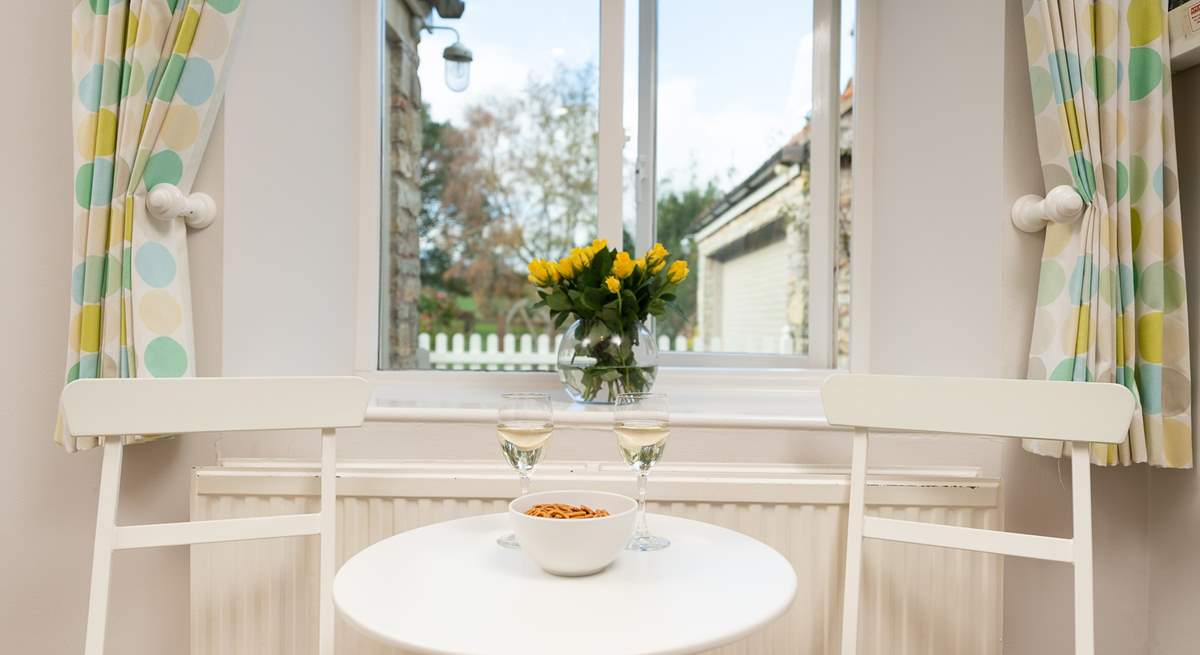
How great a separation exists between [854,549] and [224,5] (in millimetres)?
1433

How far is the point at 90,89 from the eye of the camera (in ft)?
4.11

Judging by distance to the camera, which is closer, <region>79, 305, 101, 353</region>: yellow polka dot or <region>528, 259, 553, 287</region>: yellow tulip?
<region>79, 305, 101, 353</region>: yellow polka dot

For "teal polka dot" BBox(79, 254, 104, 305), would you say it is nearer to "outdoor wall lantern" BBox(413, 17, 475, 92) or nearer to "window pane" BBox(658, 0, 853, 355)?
"outdoor wall lantern" BBox(413, 17, 475, 92)

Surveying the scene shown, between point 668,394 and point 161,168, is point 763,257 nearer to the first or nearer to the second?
point 668,394

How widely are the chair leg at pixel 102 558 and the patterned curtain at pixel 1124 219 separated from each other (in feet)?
4.75

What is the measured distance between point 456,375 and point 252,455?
0.51 meters

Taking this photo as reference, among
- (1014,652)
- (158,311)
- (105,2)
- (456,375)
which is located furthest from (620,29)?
(1014,652)

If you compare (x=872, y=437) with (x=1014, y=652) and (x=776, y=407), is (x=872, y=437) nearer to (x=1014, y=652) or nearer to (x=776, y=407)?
(x=776, y=407)

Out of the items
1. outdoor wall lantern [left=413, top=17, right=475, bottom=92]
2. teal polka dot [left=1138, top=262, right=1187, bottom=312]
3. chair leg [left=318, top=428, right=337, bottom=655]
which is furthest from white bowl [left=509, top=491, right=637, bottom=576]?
outdoor wall lantern [left=413, top=17, right=475, bottom=92]

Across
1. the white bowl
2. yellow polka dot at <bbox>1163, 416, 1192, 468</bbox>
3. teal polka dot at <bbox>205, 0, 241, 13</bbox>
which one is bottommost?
the white bowl

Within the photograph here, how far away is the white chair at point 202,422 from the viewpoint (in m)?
1.04

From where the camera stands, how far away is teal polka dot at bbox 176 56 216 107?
1.27m

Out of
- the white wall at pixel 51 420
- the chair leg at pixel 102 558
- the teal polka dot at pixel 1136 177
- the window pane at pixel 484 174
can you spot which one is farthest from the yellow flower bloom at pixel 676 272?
the chair leg at pixel 102 558

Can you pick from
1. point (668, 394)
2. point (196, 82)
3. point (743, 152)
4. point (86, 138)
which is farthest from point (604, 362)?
point (86, 138)
